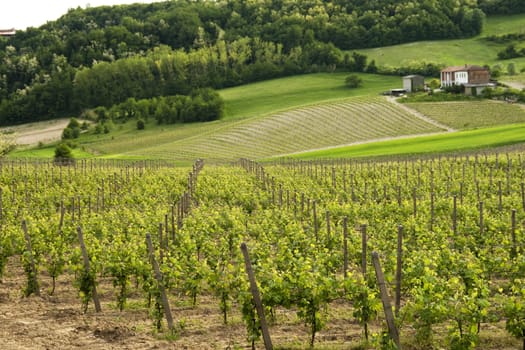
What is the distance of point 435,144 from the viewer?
185ft

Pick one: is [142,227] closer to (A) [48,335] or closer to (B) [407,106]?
(A) [48,335]

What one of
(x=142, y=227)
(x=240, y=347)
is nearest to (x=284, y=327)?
(x=240, y=347)

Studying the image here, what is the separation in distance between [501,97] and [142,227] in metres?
73.4

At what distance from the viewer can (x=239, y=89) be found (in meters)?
117

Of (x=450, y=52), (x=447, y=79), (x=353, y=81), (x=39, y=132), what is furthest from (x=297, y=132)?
(x=450, y=52)

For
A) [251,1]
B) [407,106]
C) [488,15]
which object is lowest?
[407,106]

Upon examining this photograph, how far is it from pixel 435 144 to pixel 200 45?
109m

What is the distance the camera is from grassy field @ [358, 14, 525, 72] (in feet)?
394

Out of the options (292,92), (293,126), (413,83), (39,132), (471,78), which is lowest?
(293,126)

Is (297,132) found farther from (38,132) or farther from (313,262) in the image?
(313,262)

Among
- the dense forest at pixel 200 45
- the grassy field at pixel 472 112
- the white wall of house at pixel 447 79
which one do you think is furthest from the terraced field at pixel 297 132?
the dense forest at pixel 200 45

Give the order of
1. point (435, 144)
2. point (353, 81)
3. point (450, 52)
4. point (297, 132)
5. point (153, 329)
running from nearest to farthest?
point (153, 329)
point (435, 144)
point (297, 132)
point (353, 81)
point (450, 52)

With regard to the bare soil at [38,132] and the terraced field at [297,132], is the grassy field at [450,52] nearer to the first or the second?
the terraced field at [297,132]

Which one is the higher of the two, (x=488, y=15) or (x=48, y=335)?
(x=488, y=15)
